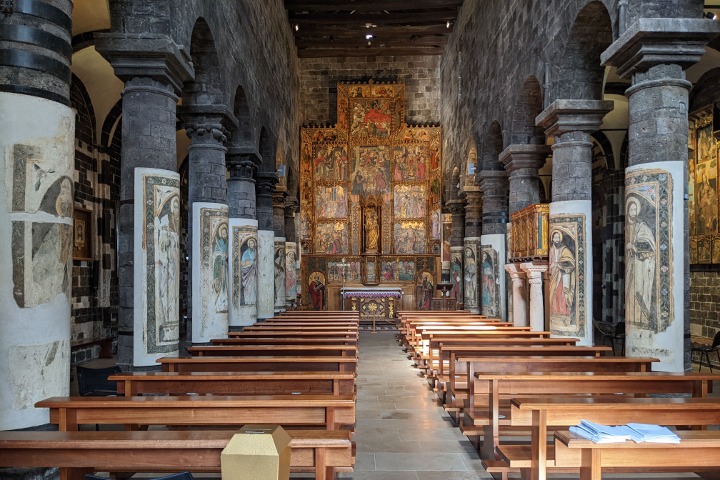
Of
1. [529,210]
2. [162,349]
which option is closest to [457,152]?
[529,210]

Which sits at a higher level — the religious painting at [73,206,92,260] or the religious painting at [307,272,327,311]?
the religious painting at [73,206,92,260]

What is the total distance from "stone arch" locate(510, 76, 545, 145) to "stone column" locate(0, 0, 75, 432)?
399 inches

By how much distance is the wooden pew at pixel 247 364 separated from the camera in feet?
21.5

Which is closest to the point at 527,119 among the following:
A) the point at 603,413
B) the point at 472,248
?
the point at 472,248

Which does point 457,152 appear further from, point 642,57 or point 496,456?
point 496,456

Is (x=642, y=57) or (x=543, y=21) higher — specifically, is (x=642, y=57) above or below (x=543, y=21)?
below

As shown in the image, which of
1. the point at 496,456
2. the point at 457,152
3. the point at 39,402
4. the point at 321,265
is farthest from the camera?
the point at 321,265

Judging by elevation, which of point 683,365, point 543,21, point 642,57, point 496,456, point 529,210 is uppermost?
point 543,21

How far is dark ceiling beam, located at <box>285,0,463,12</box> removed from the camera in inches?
799

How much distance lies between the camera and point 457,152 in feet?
66.7

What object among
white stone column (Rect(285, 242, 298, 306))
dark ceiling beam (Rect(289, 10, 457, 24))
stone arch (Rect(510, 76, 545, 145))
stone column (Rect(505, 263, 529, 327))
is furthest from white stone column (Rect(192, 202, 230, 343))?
dark ceiling beam (Rect(289, 10, 457, 24))

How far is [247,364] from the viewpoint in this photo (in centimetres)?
669

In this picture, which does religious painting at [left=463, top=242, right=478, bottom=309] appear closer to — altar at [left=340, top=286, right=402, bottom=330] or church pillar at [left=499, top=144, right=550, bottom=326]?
altar at [left=340, top=286, right=402, bottom=330]

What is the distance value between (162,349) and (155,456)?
441 centimetres
